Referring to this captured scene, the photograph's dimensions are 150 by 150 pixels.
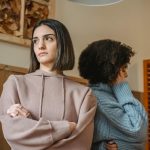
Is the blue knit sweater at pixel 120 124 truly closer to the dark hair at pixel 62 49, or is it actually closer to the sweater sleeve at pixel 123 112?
the sweater sleeve at pixel 123 112

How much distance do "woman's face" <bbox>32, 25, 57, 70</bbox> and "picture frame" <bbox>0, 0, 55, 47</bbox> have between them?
47cm

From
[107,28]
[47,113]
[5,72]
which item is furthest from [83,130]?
[107,28]

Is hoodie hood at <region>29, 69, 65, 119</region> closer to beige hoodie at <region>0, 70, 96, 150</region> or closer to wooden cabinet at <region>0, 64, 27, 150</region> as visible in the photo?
beige hoodie at <region>0, 70, 96, 150</region>

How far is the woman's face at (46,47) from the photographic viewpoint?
3.93 feet

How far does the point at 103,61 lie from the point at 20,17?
0.55m

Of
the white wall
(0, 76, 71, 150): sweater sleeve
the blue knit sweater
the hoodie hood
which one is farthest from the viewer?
the white wall

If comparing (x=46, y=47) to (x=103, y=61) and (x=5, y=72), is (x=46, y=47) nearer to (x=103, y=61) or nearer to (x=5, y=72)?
(x=103, y=61)

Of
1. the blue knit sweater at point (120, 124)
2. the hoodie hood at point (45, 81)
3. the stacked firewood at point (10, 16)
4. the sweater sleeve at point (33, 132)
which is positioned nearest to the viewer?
the sweater sleeve at point (33, 132)

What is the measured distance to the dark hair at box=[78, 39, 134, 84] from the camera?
1437 mm

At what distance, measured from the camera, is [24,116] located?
41.8 inches

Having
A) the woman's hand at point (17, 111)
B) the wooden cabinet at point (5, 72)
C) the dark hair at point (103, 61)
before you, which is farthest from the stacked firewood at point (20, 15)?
the woman's hand at point (17, 111)

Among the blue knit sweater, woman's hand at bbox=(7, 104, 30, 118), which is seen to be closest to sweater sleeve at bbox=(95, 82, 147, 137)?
the blue knit sweater

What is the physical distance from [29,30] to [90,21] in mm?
521

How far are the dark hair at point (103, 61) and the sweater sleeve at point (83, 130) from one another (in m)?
0.26
